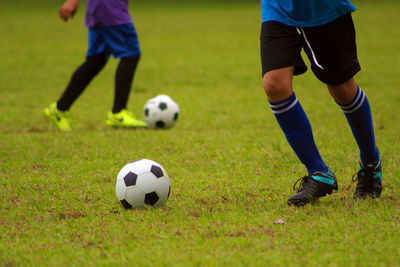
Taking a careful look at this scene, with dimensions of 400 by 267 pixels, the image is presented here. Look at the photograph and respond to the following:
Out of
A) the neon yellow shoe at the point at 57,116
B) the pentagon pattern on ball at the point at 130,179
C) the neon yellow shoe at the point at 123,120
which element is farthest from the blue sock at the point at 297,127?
the neon yellow shoe at the point at 57,116

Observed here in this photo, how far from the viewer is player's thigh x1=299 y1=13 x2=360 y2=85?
3.45 m

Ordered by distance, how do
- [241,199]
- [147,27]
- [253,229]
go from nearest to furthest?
[253,229] → [241,199] → [147,27]

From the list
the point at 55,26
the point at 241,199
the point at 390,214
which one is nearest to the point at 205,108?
the point at 241,199

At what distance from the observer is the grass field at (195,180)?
2910 millimetres

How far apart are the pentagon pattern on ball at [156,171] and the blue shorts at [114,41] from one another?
2.95m

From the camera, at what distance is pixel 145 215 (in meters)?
3.50

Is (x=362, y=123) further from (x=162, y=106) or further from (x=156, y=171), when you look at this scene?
(x=162, y=106)

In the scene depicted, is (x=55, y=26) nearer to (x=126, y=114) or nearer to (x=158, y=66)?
(x=158, y=66)

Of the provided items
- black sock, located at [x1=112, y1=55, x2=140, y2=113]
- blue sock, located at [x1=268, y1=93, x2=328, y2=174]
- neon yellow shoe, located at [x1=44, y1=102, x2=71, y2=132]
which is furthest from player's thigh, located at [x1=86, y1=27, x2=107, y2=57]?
blue sock, located at [x1=268, y1=93, x2=328, y2=174]

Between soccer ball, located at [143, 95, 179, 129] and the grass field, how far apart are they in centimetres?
15

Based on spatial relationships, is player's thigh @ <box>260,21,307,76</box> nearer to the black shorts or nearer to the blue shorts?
the black shorts

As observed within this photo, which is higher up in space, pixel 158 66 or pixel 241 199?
pixel 241 199

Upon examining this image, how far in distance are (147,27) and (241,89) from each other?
13.1m

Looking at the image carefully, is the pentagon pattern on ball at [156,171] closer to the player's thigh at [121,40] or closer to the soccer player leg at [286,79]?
the soccer player leg at [286,79]
